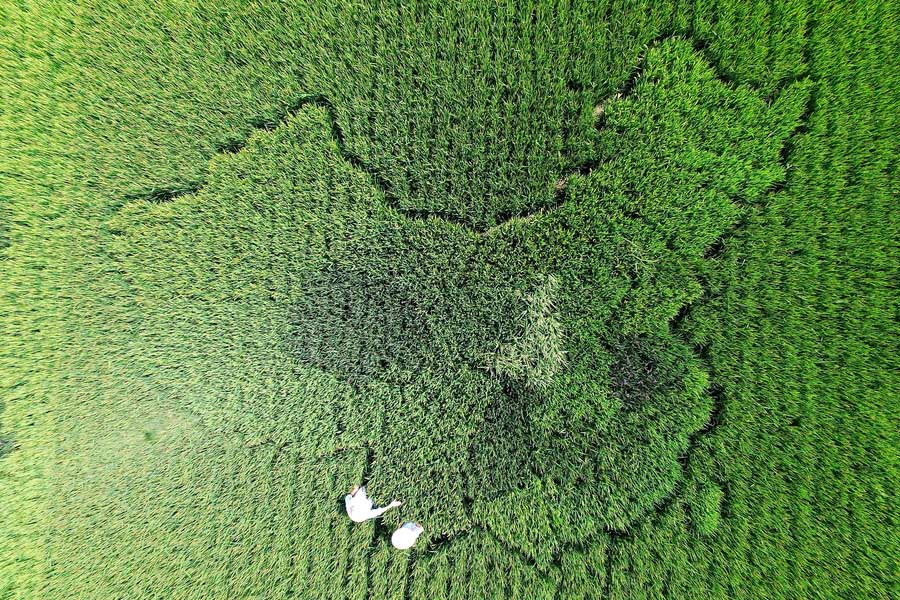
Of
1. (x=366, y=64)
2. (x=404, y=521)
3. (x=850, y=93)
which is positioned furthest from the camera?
(x=404, y=521)

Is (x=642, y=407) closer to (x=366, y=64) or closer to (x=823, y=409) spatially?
(x=823, y=409)

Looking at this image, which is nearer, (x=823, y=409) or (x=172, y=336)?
(x=823, y=409)

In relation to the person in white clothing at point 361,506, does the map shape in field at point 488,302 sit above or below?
above

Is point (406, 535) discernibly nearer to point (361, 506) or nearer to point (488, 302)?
point (361, 506)

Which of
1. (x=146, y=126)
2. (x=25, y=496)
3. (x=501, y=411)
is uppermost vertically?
(x=146, y=126)

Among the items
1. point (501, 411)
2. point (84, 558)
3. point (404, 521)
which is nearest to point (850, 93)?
point (501, 411)

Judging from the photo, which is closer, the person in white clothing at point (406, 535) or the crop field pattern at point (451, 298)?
the crop field pattern at point (451, 298)
